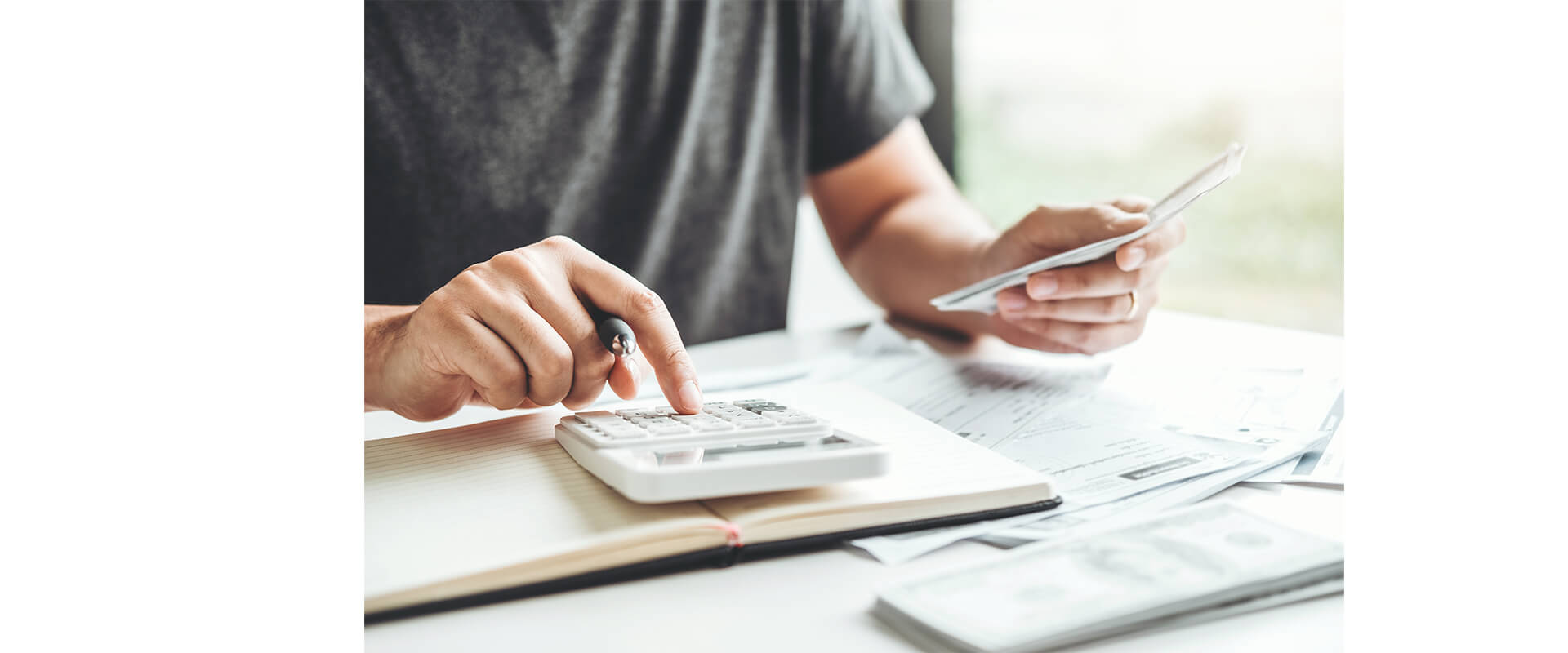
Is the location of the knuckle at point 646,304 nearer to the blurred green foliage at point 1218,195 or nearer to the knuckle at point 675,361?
the knuckle at point 675,361

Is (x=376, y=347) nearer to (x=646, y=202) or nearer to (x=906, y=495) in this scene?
(x=906, y=495)

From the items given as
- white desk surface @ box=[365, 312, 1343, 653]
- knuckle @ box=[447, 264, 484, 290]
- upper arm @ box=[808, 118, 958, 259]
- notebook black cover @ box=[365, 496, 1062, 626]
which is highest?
upper arm @ box=[808, 118, 958, 259]

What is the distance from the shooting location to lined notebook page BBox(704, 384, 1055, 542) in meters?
0.39

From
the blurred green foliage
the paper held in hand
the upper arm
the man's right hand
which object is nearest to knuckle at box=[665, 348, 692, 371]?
the man's right hand

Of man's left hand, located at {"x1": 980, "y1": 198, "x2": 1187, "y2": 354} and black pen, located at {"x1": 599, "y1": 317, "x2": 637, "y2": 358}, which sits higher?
man's left hand, located at {"x1": 980, "y1": 198, "x2": 1187, "y2": 354}

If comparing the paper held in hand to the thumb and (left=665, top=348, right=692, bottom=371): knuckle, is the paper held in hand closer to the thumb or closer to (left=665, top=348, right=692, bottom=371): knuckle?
the thumb

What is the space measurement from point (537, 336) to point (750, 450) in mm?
150

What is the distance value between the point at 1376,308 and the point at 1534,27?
0.13 meters

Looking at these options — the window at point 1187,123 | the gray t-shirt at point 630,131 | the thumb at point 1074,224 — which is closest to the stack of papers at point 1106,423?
the thumb at point 1074,224

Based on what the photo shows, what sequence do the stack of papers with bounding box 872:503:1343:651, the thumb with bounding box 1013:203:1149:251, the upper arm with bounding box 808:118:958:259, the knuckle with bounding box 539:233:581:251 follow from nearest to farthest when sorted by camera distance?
1. the stack of papers with bounding box 872:503:1343:651
2. the knuckle with bounding box 539:233:581:251
3. the thumb with bounding box 1013:203:1149:251
4. the upper arm with bounding box 808:118:958:259

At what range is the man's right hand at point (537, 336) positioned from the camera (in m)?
0.50

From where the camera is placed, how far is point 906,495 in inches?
16.4

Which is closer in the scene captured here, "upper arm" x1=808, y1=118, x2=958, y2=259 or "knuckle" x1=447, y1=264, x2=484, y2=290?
"knuckle" x1=447, y1=264, x2=484, y2=290

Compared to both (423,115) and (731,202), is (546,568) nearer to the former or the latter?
(423,115)
